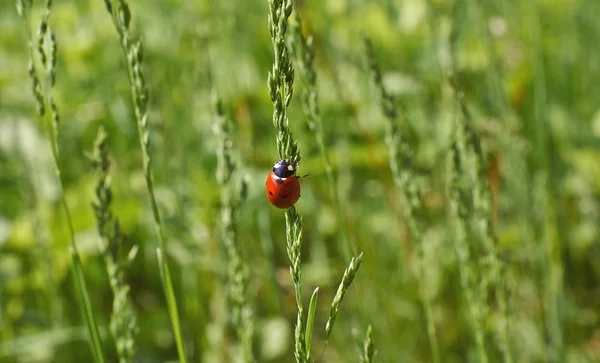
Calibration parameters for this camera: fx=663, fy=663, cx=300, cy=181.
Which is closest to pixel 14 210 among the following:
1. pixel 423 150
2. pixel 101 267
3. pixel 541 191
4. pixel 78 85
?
pixel 101 267

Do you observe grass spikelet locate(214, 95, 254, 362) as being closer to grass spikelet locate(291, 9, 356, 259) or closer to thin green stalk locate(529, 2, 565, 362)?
grass spikelet locate(291, 9, 356, 259)

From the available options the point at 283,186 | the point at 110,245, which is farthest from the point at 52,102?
the point at 283,186

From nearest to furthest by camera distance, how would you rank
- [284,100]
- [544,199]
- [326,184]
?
[284,100] < [544,199] < [326,184]

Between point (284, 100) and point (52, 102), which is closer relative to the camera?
point (284, 100)

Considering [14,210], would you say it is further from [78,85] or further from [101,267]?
[78,85]

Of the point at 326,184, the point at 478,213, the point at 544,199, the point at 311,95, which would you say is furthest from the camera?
the point at 326,184

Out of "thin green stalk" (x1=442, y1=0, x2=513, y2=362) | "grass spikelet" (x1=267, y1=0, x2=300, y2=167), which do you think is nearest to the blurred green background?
"thin green stalk" (x1=442, y1=0, x2=513, y2=362)

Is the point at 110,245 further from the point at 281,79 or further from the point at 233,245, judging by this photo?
the point at 281,79
